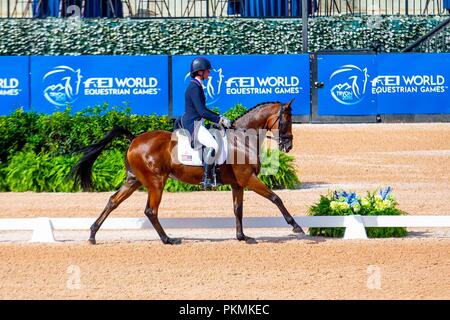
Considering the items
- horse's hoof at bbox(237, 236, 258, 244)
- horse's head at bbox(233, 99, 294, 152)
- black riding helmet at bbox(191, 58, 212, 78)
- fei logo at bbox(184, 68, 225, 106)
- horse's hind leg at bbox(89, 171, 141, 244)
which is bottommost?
horse's hoof at bbox(237, 236, 258, 244)

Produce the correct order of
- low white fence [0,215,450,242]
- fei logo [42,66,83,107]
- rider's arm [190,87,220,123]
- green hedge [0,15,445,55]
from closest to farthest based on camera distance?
rider's arm [190,87,220,123]
low white fence [0,215,450,242]
fei logo [42,66,83,107]
green hedge [0,15,445,55]

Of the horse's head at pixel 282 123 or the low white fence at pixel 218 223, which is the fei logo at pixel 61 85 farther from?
the horse's head at pixel 282 123

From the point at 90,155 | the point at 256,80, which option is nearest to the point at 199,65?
the point at 90,155

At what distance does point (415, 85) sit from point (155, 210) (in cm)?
1657

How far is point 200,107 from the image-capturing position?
539 inches

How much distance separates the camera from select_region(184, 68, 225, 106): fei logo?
95.1 ft

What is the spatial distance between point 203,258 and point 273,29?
68.8 feet

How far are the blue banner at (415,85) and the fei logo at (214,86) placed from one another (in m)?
3.86

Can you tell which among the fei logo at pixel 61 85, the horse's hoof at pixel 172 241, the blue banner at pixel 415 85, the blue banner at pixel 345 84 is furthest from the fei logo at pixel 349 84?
the horse's hoof at pixel 172 241

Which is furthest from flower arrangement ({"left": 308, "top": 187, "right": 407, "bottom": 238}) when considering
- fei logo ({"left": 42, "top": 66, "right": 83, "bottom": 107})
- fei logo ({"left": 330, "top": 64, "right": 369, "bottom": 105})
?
fei logo ({"left": 42, "top": 66, "right": 83, "bottom": 107})

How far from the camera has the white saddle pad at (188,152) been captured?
1397 centimetres

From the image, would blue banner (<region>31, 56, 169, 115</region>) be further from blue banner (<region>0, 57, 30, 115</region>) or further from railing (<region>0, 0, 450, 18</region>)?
railing (<region>0, 0, 450, 18</region>)

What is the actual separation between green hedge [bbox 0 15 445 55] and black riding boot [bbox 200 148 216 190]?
62.8 ft

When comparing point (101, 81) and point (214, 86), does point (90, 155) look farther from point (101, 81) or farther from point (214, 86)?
point (101, 81)
